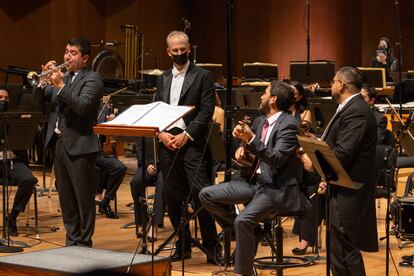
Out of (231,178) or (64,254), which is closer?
(64,254)

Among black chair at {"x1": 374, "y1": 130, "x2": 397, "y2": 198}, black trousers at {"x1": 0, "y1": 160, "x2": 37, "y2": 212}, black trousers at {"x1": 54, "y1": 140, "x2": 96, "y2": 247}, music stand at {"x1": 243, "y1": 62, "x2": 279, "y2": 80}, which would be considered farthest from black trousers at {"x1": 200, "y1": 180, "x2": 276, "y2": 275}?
music stand at {"x1": 243, "y1": 62, "x2": 279, "y2": 80}

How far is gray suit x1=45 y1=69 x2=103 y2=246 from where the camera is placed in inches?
251

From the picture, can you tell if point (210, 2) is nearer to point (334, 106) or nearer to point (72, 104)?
point (334, 106)

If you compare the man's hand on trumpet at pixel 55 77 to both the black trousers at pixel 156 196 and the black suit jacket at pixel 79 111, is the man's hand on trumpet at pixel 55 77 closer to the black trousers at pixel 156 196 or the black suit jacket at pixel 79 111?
the black suit jacket at pixel 79 111

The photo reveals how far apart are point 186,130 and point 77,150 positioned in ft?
2.81

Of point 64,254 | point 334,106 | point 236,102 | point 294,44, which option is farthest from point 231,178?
point 294,44

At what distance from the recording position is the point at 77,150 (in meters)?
6.37

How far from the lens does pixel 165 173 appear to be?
6516mm

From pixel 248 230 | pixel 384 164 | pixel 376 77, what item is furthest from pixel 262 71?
pixel 248 230

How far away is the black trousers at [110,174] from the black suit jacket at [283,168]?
317 cm

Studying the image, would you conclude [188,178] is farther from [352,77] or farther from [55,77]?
[352,77]

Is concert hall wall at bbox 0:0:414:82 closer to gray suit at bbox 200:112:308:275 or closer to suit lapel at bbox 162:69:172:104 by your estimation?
suit lapel at bbox 162:69:172:104

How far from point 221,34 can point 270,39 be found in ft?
4.03

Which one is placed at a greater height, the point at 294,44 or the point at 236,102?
the point at 294,44
